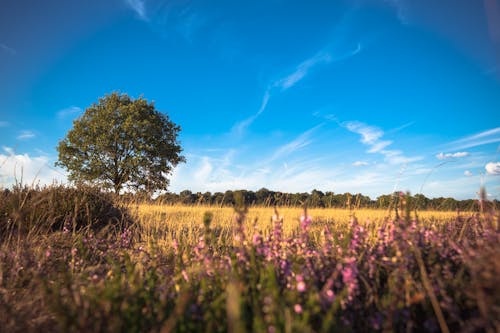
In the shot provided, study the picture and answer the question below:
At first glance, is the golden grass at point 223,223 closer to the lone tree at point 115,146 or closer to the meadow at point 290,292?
the meadow at point 290,292

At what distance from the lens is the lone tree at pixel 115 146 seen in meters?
23.4

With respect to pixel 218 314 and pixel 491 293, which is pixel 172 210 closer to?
pixel 218 314

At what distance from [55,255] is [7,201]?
365cm

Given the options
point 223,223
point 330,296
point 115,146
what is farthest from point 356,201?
point 115,146

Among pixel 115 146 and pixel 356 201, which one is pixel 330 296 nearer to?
pixel 356 201

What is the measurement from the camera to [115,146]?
24141mm

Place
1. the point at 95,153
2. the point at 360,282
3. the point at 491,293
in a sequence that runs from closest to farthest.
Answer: the point at 491,293 → the point at 360,282 → the point at 95,153

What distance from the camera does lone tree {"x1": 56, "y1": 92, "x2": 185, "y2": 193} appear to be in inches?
922

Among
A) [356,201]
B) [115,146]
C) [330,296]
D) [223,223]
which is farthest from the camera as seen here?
[115,146]

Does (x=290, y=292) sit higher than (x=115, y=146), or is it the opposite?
(x=115, y=146)

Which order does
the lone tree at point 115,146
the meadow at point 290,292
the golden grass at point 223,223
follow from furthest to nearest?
the lone tree at point 115,146, the golden grass at point 223,223, the meadow at point 290,292

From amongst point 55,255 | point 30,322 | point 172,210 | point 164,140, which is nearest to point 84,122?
point 164,140

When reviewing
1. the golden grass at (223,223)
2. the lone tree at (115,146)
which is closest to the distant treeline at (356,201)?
the golden grass at (223,223)

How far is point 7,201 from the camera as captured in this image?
668cm
